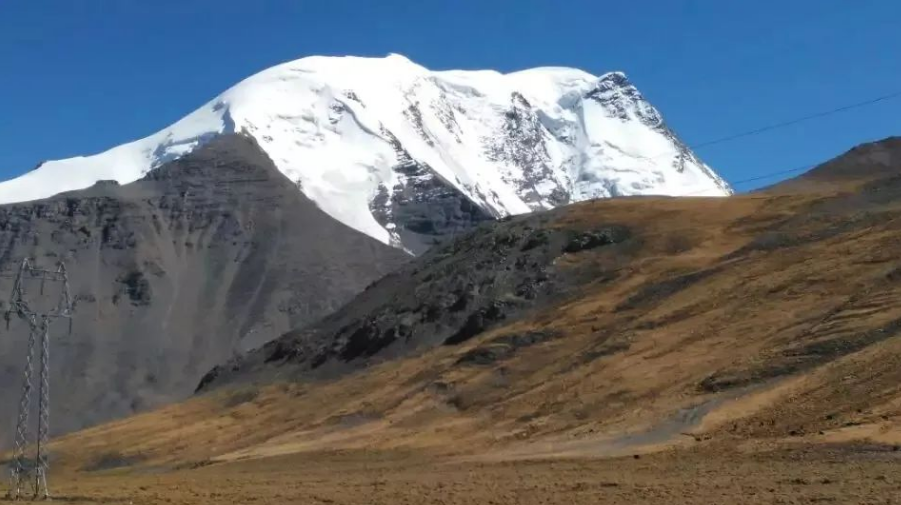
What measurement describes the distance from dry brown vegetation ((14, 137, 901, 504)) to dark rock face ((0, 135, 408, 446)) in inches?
2162

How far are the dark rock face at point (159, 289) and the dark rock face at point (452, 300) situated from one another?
50038 mm

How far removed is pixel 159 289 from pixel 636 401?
134 metres

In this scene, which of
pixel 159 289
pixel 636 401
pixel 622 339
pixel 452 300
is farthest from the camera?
pixel 159 289

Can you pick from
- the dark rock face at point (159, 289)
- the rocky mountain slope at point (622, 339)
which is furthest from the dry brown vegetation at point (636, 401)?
the dark rock face at point (159, 289)

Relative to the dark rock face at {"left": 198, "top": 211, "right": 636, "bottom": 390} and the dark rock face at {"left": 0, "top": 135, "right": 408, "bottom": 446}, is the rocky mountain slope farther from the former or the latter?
the dark rock face at {"left": 0, "top": 135, "right": 408, "bottom": 446}

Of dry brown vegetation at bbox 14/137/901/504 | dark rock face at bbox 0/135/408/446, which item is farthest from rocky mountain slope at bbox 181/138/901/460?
dark rock face at bbox 0/135/408/446

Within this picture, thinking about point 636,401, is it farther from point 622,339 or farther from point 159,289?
point 159,289

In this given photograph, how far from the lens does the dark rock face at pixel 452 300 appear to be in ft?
277

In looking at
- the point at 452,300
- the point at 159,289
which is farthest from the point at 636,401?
the point at 159,289

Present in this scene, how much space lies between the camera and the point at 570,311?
249ft

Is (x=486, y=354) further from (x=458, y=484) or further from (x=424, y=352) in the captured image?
(x=458, y=484)

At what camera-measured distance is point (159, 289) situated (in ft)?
575

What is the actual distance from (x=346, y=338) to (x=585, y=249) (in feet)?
73.0

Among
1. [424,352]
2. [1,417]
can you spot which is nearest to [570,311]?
[424,352]
